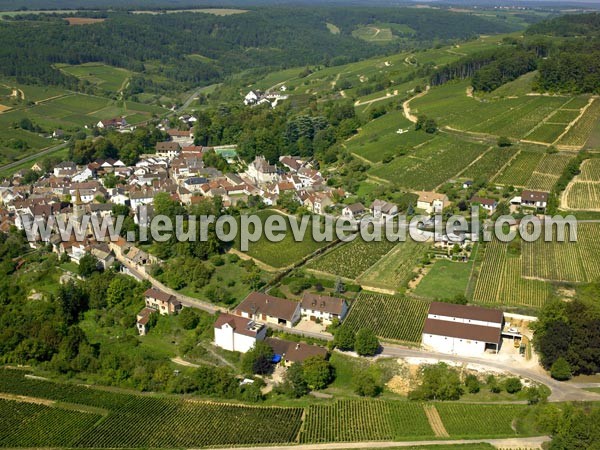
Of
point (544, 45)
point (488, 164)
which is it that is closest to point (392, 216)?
point (488, 164)

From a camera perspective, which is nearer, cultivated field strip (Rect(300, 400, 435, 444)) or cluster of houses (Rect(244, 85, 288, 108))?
cultivated field strip (Rect(300, 400, 435, 444))

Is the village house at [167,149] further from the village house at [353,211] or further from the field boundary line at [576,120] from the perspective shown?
the field boundary line at [576,120]

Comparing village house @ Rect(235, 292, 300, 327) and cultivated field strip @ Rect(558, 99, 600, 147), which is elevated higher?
cultivated field strip @ Rect(558, 99, 600, 147)

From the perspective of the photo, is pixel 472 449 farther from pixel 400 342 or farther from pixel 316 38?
pixel 316 38

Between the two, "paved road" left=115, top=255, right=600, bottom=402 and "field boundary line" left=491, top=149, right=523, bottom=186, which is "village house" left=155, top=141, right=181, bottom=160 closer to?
"paved road" left=115, top=255, right=600, bottom=402

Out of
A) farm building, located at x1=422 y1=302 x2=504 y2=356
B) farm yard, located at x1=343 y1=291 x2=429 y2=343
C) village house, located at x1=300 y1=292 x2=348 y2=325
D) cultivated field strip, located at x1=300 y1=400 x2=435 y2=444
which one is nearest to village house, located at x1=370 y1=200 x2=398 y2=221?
farm yard, located at x1=343 y1=291 x2=429 y2=343

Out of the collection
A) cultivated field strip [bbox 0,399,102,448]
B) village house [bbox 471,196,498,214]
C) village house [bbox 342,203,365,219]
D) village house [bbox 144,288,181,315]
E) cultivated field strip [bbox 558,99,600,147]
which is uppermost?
cultivated field strip [bbox 558,99,600,147]

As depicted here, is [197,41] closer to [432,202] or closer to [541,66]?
[541,66]

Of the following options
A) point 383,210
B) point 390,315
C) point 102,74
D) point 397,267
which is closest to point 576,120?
point 383,210
